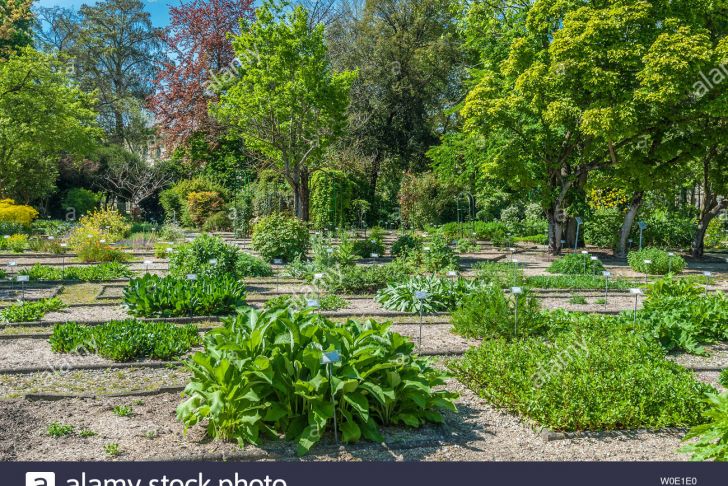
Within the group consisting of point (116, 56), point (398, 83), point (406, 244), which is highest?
point (116, 56)

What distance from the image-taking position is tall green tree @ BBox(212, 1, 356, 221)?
1681 cm

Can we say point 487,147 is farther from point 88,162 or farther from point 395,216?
point 88,162

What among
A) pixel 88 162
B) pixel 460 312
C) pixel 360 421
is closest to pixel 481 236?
pixel 460 312

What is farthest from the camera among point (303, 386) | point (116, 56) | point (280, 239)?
point (116, 56)

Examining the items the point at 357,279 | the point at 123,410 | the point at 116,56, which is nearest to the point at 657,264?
the point at 357,279

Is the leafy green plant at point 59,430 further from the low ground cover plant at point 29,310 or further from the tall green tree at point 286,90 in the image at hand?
the tall green tree at point 286,90

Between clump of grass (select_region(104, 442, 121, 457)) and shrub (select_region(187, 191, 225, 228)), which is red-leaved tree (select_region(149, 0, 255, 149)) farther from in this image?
clump of grass (select_region(104, 442, 121, 457))

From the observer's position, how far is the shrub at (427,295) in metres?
9.41

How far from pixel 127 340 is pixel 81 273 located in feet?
20.7

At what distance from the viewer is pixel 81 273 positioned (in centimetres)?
1229

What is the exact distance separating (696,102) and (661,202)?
28.1ft

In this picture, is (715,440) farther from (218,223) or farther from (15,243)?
(218,223)

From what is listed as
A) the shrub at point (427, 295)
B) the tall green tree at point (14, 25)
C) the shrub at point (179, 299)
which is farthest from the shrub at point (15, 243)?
the shrub at point (427, 295)

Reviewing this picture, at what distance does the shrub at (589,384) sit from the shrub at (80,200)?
23766 millimetres
